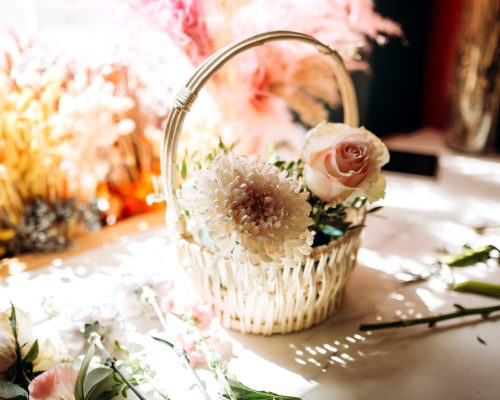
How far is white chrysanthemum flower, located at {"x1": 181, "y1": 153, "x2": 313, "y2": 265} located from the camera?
1.80ft

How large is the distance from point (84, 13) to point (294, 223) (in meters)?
0.74

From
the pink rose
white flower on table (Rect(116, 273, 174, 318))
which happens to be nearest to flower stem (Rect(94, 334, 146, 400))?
white flower on table (Rect(116, 273, 174, 318))

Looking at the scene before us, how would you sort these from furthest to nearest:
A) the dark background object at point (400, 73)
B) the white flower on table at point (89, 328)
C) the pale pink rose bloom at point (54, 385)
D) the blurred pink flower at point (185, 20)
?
the dark background object at point (400, 73) → the blurred pink flower at point (185, 20) → the white flower on table at point (89, 328) → the pale pink rose bloom at point (54, 385)

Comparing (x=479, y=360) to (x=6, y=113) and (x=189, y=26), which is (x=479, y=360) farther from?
(x=6, y=113)

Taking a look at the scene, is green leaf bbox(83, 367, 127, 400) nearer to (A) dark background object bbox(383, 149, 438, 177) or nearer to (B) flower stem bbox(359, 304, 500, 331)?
(B) flower stem bbox(359, 304, 500, 331)

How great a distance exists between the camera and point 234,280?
670mm

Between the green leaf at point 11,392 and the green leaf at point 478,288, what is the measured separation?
624 millimetres

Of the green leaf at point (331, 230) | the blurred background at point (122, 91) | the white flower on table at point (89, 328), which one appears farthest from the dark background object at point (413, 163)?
the white flower on table at point (89, 328)

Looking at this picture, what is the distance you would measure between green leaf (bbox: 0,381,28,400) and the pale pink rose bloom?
4cm

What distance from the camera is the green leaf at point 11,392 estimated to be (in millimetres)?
535

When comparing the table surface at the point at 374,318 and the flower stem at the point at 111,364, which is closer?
the flower stem at the point at 111,364

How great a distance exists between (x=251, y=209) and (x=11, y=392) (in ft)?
1.05

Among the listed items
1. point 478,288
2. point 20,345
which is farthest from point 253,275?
point 478,288

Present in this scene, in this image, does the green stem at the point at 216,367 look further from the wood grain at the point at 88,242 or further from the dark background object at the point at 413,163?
the dark background object at the point at 413,163
